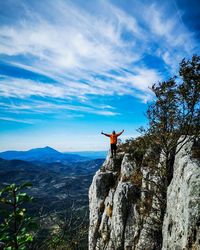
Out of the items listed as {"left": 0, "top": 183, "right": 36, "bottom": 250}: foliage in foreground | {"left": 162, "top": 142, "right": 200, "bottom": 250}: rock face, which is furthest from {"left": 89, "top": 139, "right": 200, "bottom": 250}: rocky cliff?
→ {"left": 0, "top": 183, "right": 36, "bottom": 250}: foliage in foreground

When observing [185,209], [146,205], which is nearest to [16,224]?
[185,209]

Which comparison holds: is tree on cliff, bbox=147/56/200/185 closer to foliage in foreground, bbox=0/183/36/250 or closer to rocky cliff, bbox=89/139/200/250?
rocky cliff, bbox=89/139/200/250

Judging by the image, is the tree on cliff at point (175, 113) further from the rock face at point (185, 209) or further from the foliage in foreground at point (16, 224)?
the foliage in foreground at point (16, 224)

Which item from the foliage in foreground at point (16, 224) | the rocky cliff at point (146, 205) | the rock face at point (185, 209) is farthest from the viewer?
the rocky cliff at point (146, 205)

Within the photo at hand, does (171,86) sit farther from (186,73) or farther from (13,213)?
(13,213)

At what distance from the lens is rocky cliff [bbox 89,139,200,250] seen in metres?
12.8

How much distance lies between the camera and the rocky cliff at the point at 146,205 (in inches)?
506

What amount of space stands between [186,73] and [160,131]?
548 centimetres

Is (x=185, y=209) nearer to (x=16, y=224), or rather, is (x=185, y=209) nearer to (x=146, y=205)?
(x=16, y=224)

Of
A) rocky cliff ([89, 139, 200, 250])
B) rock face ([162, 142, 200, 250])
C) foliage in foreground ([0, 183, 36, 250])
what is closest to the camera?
foliage in foreground ([0, 183, 36, 250])

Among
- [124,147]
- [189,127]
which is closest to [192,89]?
[189,127]

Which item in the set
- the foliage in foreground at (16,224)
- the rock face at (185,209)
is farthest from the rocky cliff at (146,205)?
the foliage in foreground at (16,224)

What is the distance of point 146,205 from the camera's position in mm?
25094

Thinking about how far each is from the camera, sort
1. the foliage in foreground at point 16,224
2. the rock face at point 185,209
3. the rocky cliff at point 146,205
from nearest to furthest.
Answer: the foliage in foreground at point 16,224, the rock face at point 185,209, the rocky cliff at point 146,205
